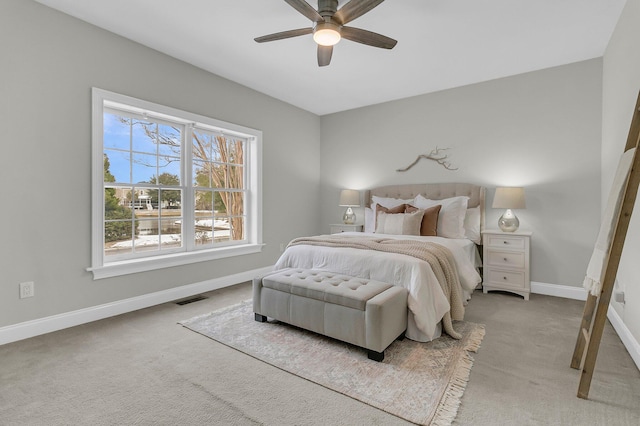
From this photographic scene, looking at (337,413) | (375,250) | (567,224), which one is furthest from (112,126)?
(567,224)

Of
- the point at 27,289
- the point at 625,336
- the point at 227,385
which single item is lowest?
the point at 227,385

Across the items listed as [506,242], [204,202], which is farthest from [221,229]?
[506,242]

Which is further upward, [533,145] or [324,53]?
[324,53]

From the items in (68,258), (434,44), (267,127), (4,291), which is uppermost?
(434,44)

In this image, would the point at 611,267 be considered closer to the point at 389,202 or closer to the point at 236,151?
the point at 389,202

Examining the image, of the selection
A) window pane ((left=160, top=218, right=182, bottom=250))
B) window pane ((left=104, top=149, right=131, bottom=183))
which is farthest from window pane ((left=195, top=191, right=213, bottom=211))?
window pane ((left=104, top=149, right=131, bottom=183))

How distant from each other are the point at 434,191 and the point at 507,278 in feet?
4.84

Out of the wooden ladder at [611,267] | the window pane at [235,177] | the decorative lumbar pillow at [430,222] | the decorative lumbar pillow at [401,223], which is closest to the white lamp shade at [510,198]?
the decorative lumbar pillow at [430,222]

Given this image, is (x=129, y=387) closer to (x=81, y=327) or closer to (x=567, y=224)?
(x=81, y=327)

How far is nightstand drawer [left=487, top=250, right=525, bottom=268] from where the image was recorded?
12.0 feet

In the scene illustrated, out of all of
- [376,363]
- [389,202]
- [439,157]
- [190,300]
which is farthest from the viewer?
[389,202]

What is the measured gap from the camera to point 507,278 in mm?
3752

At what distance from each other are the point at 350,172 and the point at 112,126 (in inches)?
139

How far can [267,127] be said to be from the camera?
4758 millimetres
